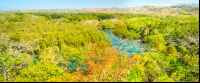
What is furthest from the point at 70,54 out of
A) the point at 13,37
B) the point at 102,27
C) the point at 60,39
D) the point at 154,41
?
the point at 102,27

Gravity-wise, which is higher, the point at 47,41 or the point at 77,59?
the point at 47,41

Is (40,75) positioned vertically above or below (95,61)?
above

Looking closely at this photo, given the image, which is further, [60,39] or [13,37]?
[60,39]

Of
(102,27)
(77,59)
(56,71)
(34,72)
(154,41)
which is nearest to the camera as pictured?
(34,72)

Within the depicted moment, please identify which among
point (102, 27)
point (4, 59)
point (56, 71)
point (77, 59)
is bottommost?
point (77, 59)

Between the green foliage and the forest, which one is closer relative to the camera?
the green foliage

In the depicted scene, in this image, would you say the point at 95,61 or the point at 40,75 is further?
the point at 95,61

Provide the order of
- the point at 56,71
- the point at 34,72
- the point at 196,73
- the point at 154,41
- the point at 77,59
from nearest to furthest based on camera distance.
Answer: the point at 196,73, the point at 34,72, the point at 56,71, the point at 77,59, the point at 154,41

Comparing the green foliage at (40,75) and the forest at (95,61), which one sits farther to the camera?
the forest at (95,61)

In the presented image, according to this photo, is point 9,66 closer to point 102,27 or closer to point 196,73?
point 196,73
